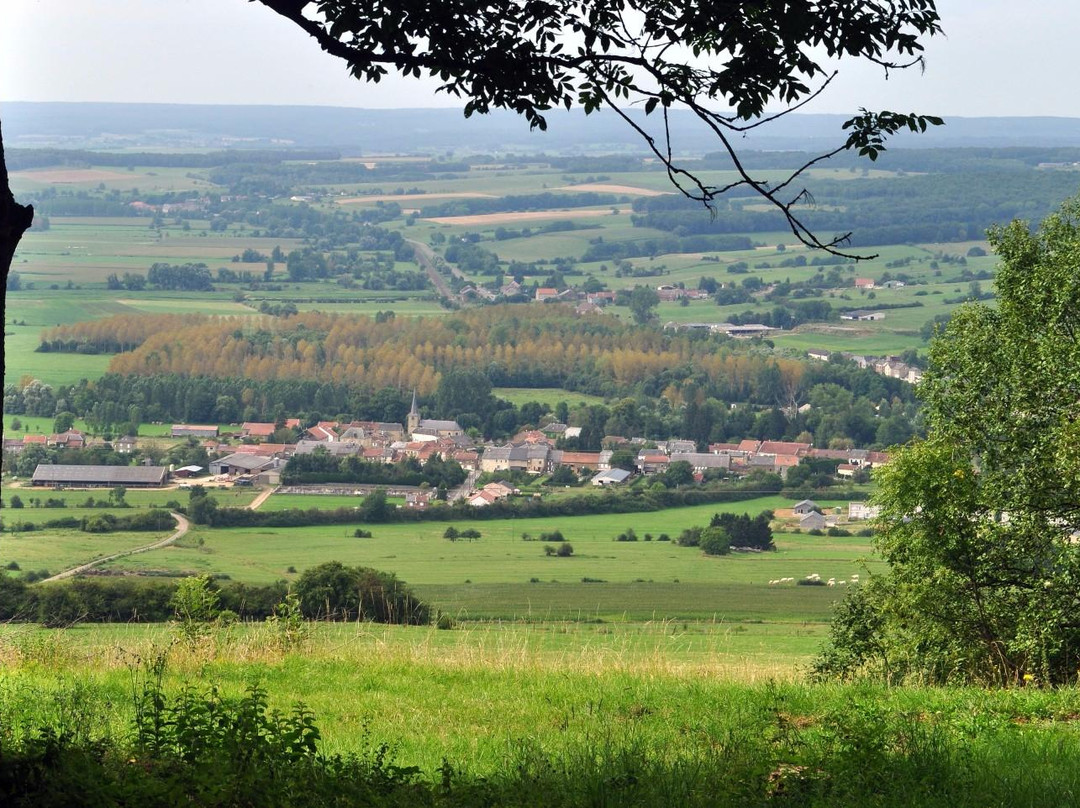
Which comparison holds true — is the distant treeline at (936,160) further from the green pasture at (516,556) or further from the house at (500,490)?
the green pasture at (516,556)

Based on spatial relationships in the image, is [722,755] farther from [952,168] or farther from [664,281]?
[952,168]

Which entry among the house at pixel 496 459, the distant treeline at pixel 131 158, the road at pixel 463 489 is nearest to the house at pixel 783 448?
the house at pixel 496 459

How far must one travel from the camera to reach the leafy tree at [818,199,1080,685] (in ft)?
45.6

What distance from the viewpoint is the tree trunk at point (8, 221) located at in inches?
157

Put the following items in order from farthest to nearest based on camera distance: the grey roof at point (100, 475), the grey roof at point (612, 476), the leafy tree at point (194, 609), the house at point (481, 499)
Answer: the grey roof at point (612, 476) → the grey roof at point (100, 475) → the house at point (481, 499) → the leafy tree at point (194, 609)

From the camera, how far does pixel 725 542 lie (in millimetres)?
48844

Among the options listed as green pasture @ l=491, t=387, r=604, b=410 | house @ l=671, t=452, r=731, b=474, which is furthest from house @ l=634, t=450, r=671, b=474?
green pasture @ l=491, t=387, r=604, b=410

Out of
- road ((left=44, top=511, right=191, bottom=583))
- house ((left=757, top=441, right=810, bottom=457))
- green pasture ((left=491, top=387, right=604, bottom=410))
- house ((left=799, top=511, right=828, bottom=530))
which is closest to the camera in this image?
road ((left=44, top=511, right=191, bottom=583))

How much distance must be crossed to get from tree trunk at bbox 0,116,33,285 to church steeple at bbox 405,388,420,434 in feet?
252

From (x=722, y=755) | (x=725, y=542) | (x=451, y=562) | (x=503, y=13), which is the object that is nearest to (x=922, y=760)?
(x=722, y=755)

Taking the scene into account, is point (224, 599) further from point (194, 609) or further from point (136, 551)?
point (136, 551)

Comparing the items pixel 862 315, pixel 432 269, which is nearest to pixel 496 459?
pixel 862 315

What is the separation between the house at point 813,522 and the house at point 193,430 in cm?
3825

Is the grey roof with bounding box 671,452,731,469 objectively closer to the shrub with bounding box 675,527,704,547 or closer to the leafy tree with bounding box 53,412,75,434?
the shrub with bounding box 675,527,704,547
